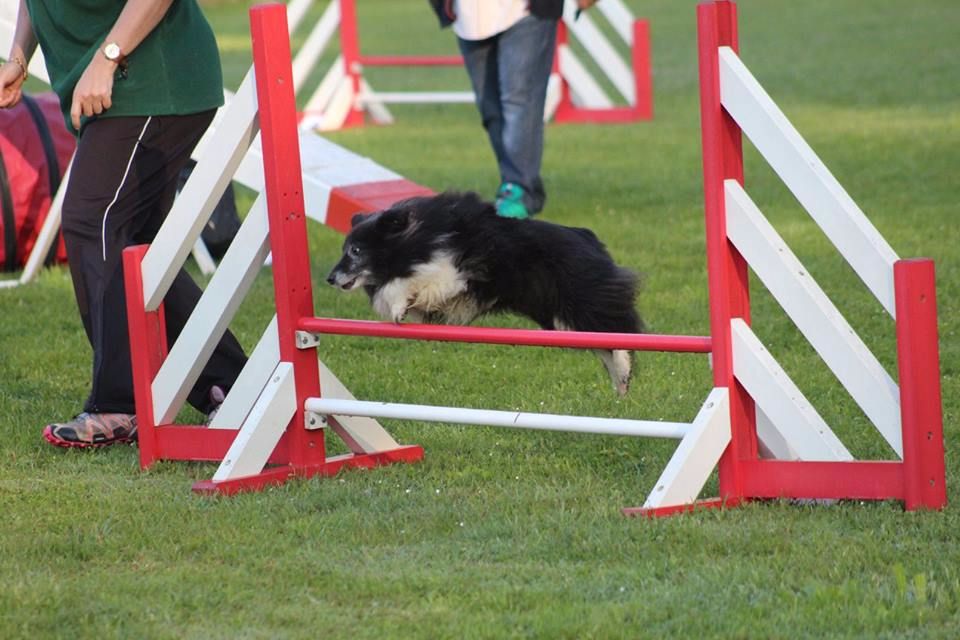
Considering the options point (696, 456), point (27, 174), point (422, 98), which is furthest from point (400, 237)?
point (422, 98)

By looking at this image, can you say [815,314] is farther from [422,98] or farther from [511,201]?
[422,98]

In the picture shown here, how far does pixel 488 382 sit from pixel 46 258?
3201 millimetres

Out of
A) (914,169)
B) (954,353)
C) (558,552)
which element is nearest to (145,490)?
(558,552)

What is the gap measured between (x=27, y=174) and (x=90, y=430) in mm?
3279

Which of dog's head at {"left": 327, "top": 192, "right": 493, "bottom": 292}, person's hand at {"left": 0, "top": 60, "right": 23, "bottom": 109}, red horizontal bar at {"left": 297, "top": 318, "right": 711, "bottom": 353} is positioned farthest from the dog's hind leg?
person's hand at {"left": 0, "top": 60, "right": 23, "bottom": 109}

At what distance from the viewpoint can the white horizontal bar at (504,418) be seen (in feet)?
12.2

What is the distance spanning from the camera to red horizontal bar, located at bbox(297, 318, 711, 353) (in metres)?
3.72

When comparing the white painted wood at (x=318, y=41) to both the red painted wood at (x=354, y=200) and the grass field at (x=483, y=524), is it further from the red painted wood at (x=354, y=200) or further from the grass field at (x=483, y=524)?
the red painted wood at (x=354, y=200)

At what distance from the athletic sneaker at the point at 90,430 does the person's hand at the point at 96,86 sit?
3.05 feet

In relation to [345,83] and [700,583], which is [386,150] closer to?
[345,83]

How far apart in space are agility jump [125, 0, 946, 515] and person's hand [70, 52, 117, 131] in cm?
33

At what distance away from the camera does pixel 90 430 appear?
15.0 feet

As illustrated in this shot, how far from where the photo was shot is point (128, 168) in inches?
174

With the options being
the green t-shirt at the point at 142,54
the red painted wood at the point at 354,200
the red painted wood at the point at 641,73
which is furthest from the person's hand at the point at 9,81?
the red painted wood at the point at 641,73
